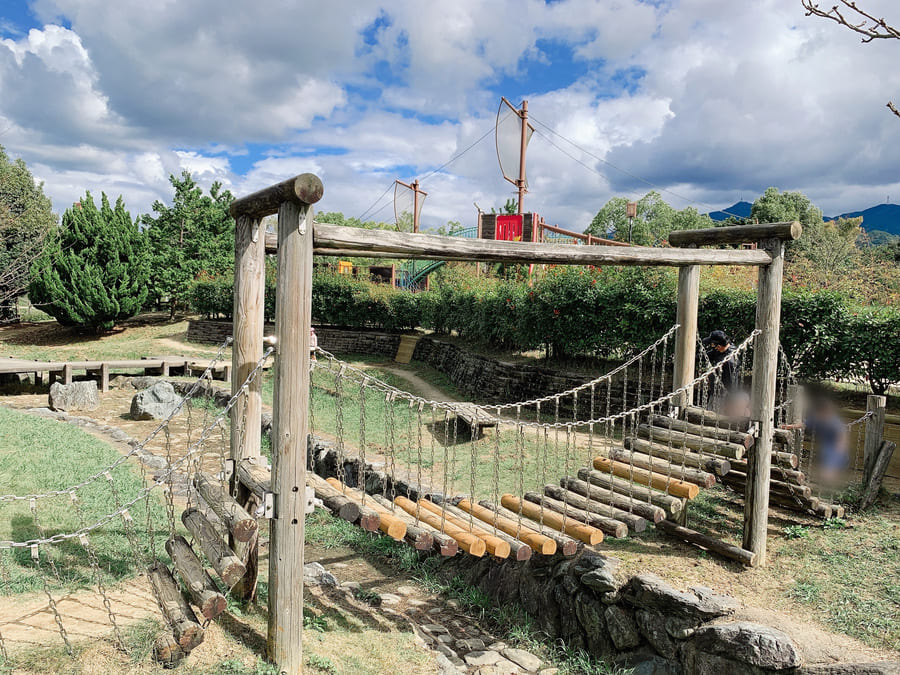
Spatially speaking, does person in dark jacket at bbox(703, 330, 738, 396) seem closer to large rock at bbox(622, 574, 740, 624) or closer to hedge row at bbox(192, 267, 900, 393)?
hedge row at bbox(192, 267, 900, 393)

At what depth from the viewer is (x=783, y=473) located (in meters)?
5.75

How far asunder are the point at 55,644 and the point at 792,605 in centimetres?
482

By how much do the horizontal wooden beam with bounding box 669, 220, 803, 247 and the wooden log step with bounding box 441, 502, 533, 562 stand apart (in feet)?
9.78

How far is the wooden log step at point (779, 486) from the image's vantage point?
5699 millimetres

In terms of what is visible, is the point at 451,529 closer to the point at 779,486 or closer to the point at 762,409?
the point at 762,409

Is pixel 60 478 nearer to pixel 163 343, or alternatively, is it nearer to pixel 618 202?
pixel 163 343

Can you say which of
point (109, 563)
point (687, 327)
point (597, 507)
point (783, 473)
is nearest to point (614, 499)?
point (597, 507)

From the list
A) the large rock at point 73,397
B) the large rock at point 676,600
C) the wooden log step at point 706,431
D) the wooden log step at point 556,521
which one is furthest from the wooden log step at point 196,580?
the large rock at point 73,397

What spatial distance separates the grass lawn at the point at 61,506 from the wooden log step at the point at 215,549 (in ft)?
2.90

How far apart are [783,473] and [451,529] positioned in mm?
3425

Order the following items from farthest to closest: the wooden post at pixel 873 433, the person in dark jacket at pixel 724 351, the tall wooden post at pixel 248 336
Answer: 1. the wooden post at pixel 873 433
2. the person in dark jacket at pixel 724 351
3. the tall wooden post at pixel 248 336

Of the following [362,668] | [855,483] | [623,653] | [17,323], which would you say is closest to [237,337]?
[362,668]

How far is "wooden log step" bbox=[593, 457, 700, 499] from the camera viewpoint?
4676mm

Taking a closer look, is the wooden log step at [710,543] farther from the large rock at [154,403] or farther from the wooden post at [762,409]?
the large rock at [154,403]
